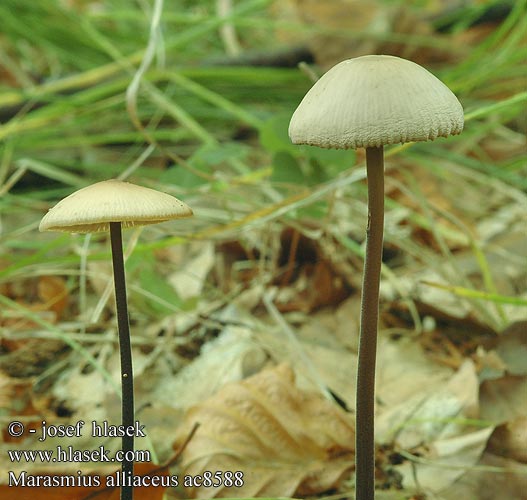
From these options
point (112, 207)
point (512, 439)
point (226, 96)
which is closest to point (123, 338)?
point (112, 207)

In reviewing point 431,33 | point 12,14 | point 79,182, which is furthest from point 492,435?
point 12,14

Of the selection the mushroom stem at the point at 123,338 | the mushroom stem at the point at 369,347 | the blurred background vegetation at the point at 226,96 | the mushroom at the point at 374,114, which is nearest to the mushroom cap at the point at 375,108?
the mushroom at the point at 374,114

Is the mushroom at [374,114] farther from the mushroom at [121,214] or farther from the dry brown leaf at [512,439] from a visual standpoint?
the dry brown leaf at [512,439]

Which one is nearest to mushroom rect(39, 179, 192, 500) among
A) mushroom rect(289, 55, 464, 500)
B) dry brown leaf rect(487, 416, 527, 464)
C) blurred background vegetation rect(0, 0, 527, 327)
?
mushroom rect(289, 55, 464, 500)

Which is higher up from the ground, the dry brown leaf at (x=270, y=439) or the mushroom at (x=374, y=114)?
the mushroom at (x=374, y=114)

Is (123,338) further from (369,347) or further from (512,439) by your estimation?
(512,439)

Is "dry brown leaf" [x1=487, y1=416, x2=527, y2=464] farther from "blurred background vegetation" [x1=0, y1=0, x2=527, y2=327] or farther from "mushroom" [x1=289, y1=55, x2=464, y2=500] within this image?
"blurred background vegetation" [x1=0, y1=0, x2=527, y2=327]
